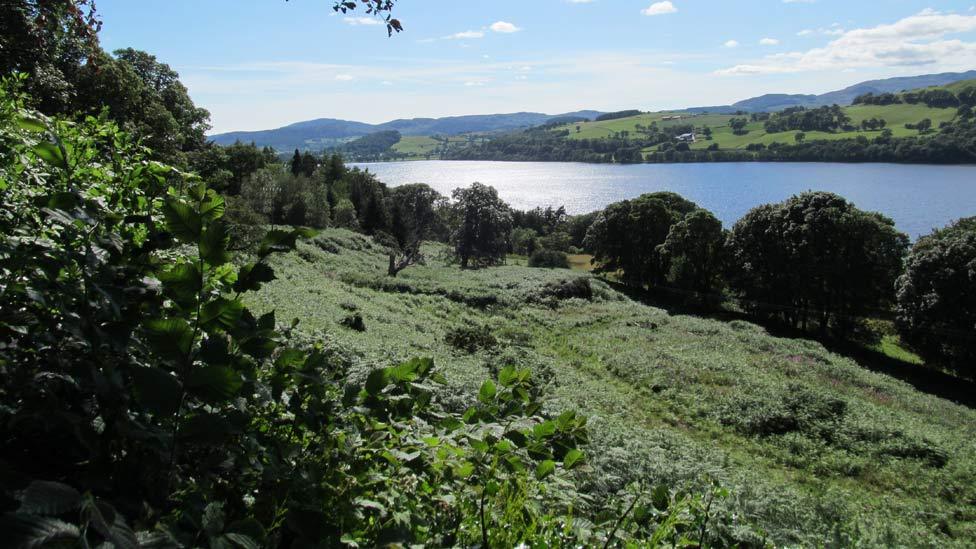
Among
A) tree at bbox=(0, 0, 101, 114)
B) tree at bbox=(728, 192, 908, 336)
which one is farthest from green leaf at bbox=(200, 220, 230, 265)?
tree at bbox=(728, 192, 908, 336)

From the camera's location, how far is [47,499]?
98 centimetres

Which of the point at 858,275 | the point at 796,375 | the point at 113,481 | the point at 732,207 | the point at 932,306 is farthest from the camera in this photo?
the point at 732,207

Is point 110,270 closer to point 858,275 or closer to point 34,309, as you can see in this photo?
point 34,309

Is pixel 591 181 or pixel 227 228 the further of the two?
pixel 591 181

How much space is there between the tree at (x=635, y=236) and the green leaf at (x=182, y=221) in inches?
2084

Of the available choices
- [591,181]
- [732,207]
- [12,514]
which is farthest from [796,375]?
[591,181]

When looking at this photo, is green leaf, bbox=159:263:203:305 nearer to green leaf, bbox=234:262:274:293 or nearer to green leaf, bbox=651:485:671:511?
green leaf, bbox=234:262:274:293

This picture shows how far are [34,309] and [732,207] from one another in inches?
4389

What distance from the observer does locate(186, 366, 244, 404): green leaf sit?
1406 mm

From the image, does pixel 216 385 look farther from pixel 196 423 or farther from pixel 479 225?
pixel 479 225

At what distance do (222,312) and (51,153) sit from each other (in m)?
0.82

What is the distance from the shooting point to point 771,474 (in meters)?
14.4

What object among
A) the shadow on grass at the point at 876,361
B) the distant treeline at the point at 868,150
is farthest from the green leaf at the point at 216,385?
the distant treeline at the point at 868,150

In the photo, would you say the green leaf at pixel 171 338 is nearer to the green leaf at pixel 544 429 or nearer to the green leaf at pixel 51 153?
the green leaf at pixel 51 153
